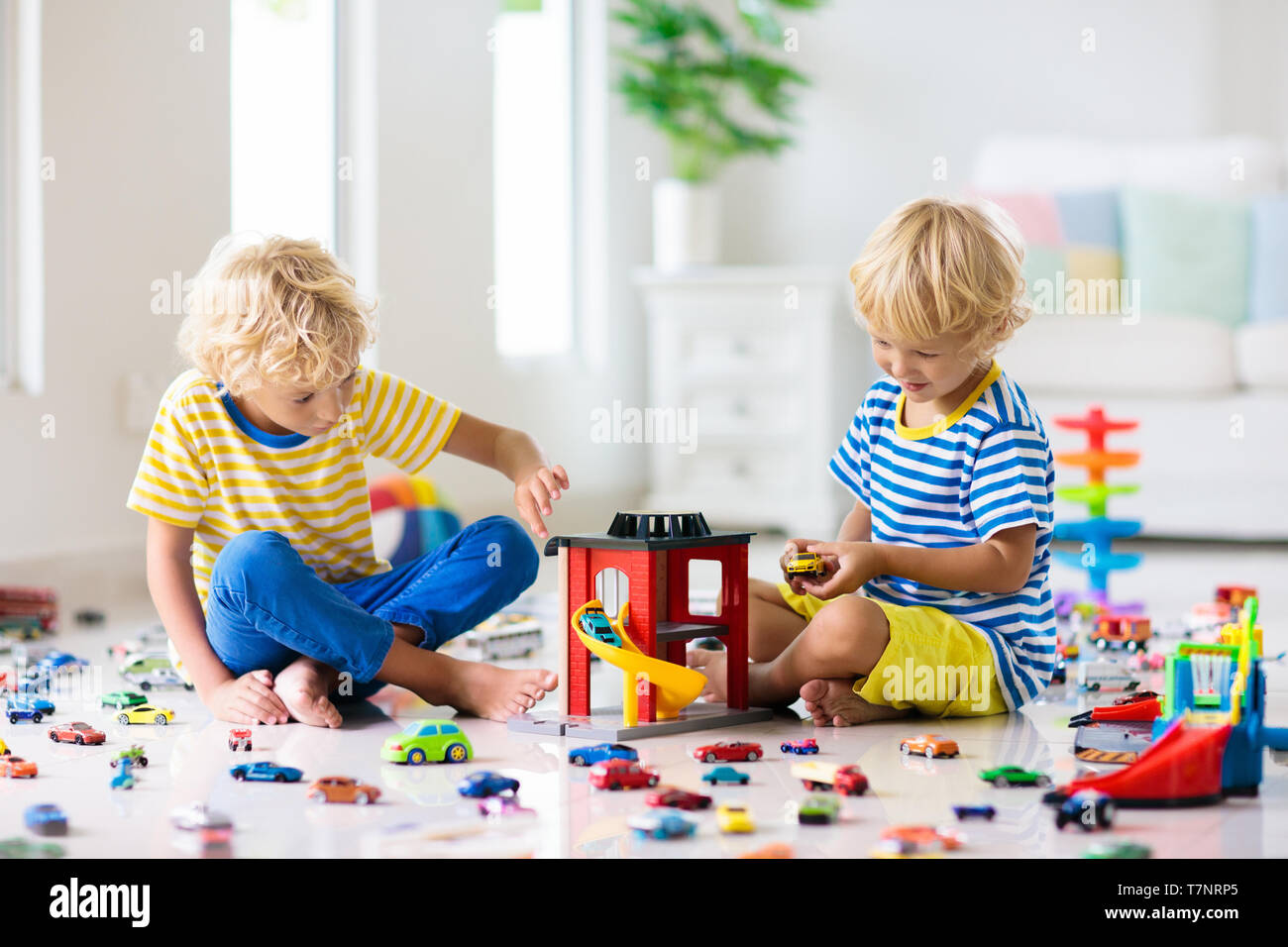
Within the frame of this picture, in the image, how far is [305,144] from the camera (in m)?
2.79

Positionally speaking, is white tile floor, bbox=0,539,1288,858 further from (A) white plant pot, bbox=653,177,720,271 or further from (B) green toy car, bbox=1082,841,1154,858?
(A) white plant pot, bbox=653,177,720,271

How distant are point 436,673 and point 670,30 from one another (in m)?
2.50

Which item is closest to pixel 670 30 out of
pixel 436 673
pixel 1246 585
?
pixel 1246 585

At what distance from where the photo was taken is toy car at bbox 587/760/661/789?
44.5 inches

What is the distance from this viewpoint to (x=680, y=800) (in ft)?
3.50

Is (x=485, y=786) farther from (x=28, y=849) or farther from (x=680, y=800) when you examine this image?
(x=28, y=849)

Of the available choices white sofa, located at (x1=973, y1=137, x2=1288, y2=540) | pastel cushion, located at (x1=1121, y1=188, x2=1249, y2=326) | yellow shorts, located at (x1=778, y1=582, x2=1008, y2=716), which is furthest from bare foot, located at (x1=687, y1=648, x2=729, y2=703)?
pastel cushion, located at (x1=1121, y1=188, x2=1249, y2=326)

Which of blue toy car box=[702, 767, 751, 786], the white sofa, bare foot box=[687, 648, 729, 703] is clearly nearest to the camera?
blue toy car box=[702, 767, 751, 786]

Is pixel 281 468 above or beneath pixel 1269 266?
beneath

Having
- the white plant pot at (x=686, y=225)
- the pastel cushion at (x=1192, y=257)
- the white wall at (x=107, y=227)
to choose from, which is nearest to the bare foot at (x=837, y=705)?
the white wall at (x=107, y=227)

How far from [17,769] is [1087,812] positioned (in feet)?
2.64

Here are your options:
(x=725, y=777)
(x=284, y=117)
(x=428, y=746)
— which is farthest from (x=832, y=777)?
(x=284, y=117)

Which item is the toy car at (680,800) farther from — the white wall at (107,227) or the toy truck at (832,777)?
the white wall at (107,227)

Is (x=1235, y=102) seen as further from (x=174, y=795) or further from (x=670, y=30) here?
(x=174, y=795)
